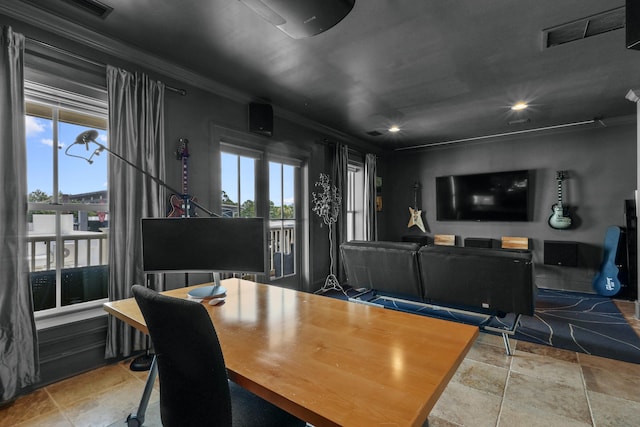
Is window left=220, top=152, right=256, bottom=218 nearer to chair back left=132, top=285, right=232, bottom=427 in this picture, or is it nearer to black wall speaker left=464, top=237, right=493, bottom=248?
chair back left=132, top=285, right=232, bottom=427

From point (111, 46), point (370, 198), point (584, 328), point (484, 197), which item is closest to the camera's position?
point (111, 46)

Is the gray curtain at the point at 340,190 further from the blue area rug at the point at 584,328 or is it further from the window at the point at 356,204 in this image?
the blue area rug at the point at 584,328

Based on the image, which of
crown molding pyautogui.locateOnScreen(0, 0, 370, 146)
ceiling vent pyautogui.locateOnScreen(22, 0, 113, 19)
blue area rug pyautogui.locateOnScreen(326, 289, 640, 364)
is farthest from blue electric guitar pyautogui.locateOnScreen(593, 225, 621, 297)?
ceiling vent pyautogui.locateOnScreen(22, 0, 113, 19)

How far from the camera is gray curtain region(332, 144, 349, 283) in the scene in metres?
4.79

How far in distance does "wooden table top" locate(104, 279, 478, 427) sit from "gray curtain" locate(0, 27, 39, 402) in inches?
35.1

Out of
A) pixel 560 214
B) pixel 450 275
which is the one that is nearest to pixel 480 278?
pixel 450 275

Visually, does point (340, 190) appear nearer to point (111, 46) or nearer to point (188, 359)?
point (111, 46)

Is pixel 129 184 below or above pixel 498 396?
Answer: above

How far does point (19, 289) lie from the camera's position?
6.22 feet

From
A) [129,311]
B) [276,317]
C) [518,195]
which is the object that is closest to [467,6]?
[276,317]

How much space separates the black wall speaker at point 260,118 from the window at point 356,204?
7.95 ft

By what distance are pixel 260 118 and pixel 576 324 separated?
4112 millimetres

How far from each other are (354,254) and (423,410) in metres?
2.77

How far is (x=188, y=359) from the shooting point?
2.71 ft
